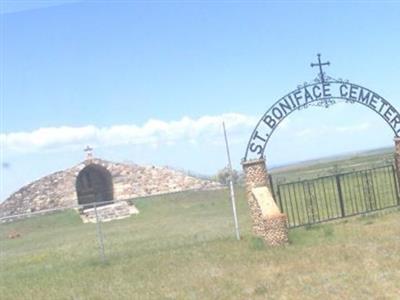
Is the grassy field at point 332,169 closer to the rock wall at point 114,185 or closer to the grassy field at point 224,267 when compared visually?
the grassy field at point 224,267

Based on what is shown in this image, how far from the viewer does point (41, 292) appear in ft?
37.6

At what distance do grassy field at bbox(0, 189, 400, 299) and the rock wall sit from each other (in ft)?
60.7

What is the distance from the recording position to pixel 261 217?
1365 cm

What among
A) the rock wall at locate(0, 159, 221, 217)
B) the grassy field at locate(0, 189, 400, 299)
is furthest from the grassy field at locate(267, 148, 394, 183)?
the rock wall at locate(0, 159, 221, 217)

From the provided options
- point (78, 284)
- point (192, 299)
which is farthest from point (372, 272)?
point (78, 284)

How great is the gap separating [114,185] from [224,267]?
2986cm

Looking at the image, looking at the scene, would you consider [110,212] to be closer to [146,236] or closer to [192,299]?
[146,236]

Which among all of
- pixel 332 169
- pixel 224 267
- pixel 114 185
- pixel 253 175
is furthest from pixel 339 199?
pixel 114 185

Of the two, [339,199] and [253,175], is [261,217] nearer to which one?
[253,175]

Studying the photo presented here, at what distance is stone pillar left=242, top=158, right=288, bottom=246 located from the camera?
1308cm

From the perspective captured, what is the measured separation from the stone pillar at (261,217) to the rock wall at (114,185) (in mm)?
23408

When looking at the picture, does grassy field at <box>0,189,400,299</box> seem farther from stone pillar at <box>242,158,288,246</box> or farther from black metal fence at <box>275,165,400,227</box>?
black metal fence at <box>275,165,400,227</box>

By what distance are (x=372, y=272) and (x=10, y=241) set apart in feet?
71.4

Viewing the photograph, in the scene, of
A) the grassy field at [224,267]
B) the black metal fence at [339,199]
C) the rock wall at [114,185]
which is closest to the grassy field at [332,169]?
the black metal fence at [339,199]
